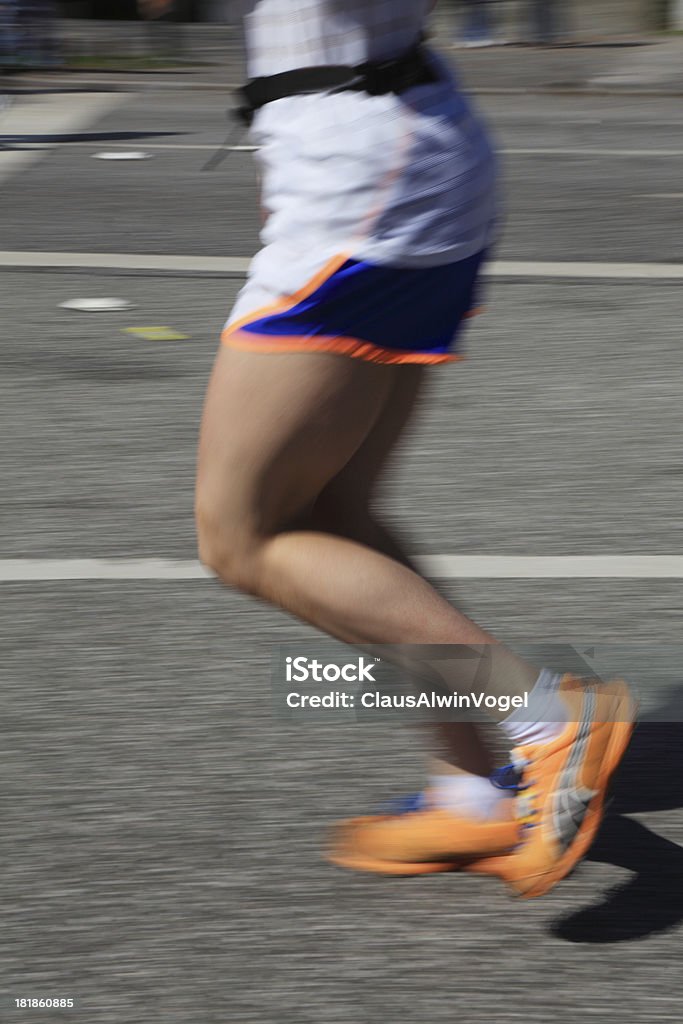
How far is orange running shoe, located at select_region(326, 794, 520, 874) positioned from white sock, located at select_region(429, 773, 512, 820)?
Result: 12 mm

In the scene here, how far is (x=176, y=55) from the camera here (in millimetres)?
18219

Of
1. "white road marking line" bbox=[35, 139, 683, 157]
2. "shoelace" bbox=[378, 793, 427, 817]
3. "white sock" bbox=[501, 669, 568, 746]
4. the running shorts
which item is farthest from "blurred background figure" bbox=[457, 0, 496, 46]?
"white sock" bbox=[501, 669, 568, 746]

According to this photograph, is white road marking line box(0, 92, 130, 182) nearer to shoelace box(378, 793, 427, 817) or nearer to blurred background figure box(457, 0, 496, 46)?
blurred background figure box(457, 0, 496, 46)

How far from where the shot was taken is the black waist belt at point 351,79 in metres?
2.18

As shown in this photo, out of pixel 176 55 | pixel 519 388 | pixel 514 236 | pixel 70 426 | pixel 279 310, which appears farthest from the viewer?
pixel 176 55

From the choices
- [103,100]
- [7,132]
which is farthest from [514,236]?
[103,100]

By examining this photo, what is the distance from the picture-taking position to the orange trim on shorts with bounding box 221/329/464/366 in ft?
7.26

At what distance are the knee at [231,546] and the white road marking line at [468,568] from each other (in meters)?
1.40

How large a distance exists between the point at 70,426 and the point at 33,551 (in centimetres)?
109

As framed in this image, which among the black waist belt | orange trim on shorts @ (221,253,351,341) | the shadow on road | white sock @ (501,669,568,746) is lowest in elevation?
the shadow on road

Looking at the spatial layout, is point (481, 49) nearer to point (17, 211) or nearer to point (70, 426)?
point (17, 211)

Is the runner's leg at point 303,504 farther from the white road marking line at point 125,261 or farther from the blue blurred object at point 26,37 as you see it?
the blue blurred object at point 26,37

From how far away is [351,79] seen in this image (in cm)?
218

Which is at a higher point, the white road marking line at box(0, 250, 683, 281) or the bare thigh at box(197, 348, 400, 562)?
the bare thigh at box(197, 348, 400, 562)
